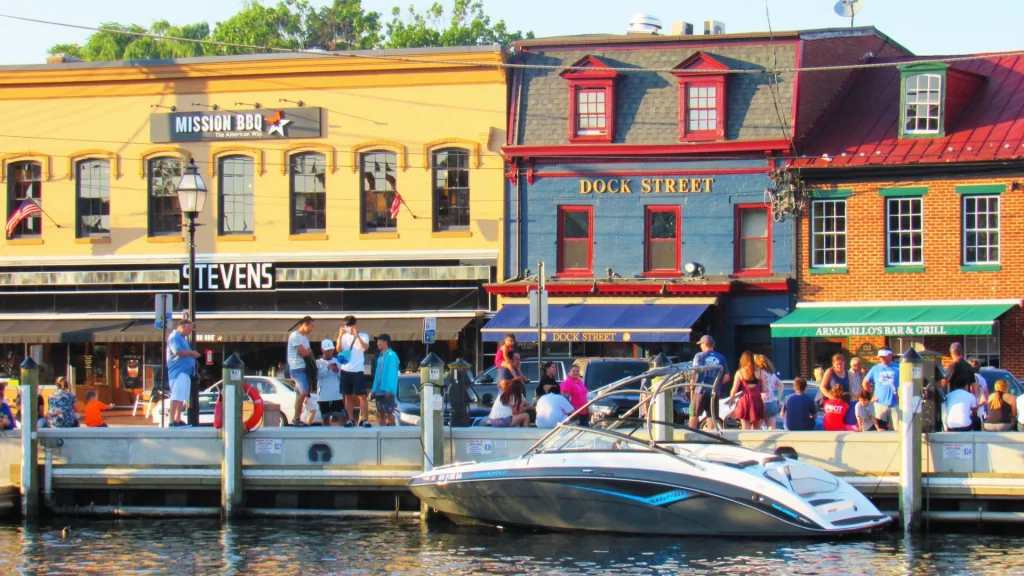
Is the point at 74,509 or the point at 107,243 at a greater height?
the point at 107,243

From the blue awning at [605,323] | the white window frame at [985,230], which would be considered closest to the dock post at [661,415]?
the blue awning at [605,323]

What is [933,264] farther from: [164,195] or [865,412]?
[164,195]

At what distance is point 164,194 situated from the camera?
34.9 m

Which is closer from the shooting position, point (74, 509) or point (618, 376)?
point (74, 509)

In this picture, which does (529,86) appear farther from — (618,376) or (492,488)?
(492,488)

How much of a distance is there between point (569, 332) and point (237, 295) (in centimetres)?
870

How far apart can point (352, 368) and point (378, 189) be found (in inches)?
570

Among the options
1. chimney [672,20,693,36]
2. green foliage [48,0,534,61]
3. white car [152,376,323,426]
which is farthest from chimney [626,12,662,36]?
green foliage [48,0,534,61]

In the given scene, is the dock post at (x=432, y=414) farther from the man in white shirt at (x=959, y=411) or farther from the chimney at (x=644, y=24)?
the chimney at (x=644, y=24)

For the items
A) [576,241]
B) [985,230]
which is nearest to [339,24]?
[576,241]

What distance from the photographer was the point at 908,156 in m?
30.2

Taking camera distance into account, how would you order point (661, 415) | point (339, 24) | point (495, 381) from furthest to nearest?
point (339, 24)
point (495, 381)
point (661, 415)

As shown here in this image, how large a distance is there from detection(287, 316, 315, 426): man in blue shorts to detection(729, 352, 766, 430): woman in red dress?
586 centimetres

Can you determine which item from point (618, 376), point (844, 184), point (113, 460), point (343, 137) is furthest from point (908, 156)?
point (113, 460)
